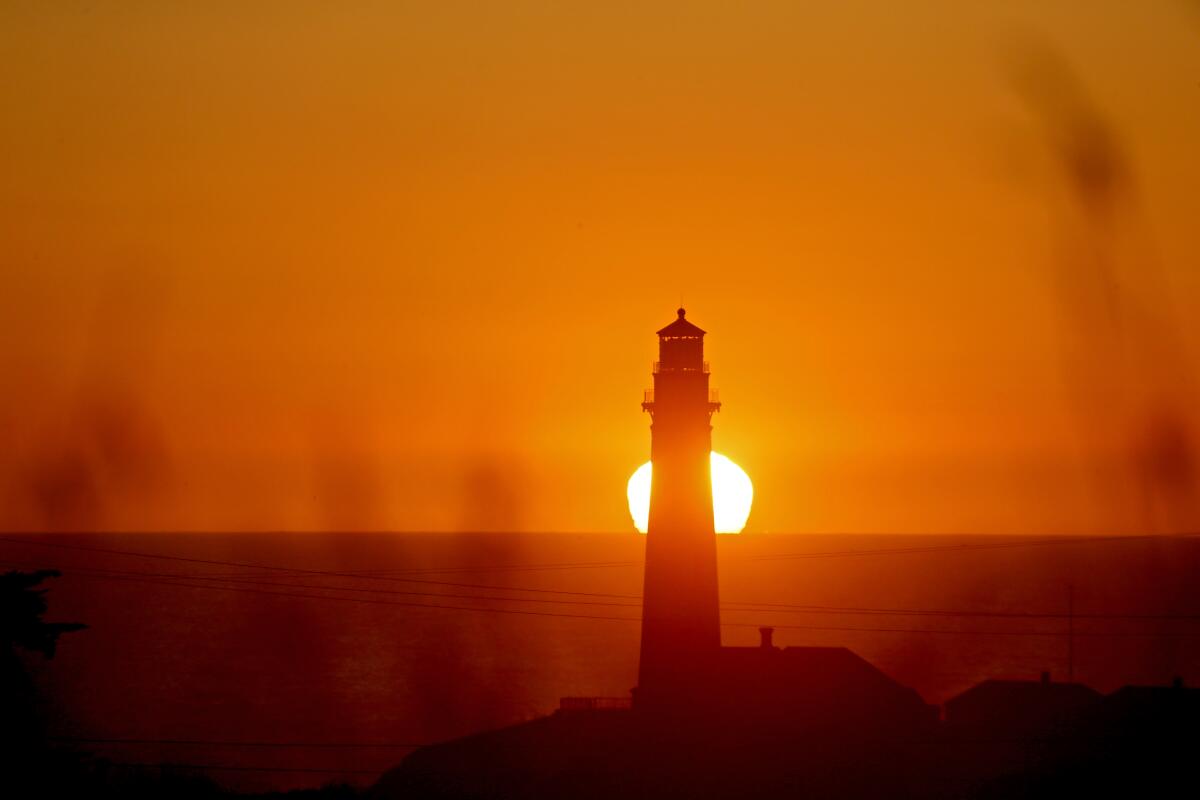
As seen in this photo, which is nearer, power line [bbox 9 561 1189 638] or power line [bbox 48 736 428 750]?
power line [bbox 48 736 428 750]

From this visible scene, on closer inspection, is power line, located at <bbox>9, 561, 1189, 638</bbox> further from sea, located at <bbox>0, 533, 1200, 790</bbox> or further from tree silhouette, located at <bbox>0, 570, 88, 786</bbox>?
tree silhouette, located at <bbox>0, 570, 88, 786</bbox>

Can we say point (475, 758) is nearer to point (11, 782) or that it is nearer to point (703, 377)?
point (703, 377)

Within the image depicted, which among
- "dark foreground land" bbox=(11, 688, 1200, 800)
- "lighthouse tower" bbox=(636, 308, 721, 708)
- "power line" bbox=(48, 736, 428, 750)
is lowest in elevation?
"power line" bbox=(48, 736, 428, 750)

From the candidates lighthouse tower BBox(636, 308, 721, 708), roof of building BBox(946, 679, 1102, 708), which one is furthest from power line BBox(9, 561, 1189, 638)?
lighthouse tower BBox(636, 308, 721, 708)

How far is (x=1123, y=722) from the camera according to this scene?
155 ft

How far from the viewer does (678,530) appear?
5069 centimetres

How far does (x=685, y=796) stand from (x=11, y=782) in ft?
81.8

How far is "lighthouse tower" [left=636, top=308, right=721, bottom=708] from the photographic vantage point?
50.3m

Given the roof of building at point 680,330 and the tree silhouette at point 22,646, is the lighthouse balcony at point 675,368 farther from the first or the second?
the tree silhouette at point 22,646

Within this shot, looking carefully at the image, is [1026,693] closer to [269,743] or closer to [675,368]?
[675,368]

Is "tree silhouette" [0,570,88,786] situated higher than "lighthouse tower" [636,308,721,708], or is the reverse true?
"lighthouse tower" [636,308,721,708]

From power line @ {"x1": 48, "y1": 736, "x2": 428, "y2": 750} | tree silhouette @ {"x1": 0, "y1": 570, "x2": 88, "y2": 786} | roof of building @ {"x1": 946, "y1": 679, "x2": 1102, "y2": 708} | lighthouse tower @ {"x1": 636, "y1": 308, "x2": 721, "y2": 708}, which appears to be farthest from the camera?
power line @ {"x1": 48, "y1": 736, "x2": 428, "y2": 750}

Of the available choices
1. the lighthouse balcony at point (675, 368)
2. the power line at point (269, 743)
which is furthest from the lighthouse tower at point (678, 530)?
the power line at point (269, 743)

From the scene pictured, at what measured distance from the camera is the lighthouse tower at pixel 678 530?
1980 inches
